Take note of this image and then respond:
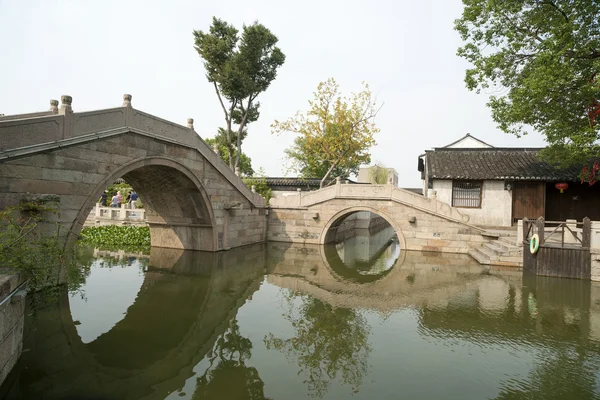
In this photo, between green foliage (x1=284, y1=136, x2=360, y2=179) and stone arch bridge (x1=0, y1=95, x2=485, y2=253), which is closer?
stone arch bridge (x1=0, y1=95, x2=485, y2=253)

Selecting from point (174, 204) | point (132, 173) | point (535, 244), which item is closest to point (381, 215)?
point (535, 244)

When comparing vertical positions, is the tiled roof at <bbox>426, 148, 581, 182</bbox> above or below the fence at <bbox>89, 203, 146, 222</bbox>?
above

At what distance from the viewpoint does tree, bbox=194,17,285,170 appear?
2031cm

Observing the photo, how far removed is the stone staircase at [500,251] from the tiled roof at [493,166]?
315cm

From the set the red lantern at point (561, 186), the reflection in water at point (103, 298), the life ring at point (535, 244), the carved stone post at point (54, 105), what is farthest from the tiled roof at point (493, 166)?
the carved stone post at point (54, 105)

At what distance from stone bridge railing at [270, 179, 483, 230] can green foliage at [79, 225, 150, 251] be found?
5.49 meters

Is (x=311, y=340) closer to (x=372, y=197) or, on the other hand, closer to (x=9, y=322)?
(x=9, y=322)

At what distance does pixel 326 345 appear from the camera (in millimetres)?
5453

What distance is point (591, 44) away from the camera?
10320 millimetres

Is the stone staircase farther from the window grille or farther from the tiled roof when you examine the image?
the tiled roof

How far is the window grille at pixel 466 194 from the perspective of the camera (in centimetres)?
1647

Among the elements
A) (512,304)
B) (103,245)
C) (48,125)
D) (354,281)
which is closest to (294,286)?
(354,281)

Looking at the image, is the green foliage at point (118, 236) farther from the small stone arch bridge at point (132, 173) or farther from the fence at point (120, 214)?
the small stone arch bridge at point (132, 173)

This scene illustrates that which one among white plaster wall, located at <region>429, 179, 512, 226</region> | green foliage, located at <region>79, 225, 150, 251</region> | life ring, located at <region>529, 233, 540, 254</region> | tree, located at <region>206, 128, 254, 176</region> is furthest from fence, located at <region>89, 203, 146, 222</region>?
life ring, located at <region>529, 233, 540, 254</region>
